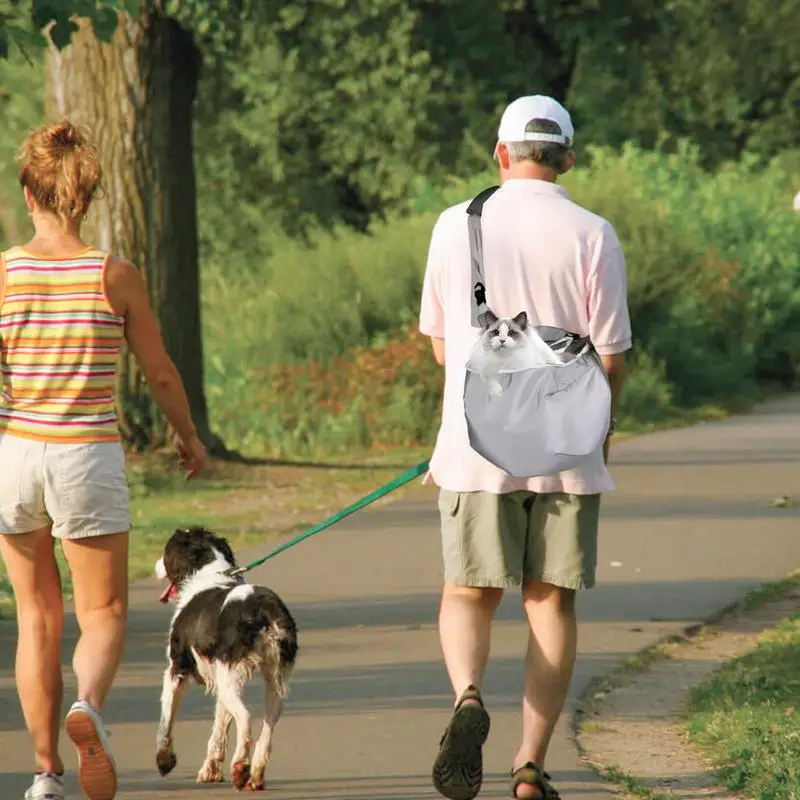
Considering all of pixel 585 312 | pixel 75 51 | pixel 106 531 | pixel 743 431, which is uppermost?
pixel 75 51

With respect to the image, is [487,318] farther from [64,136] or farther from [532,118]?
[64,136]

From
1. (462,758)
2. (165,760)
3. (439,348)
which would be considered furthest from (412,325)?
(462,758)

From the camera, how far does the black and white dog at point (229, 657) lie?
6.03 metres

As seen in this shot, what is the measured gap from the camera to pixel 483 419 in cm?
546

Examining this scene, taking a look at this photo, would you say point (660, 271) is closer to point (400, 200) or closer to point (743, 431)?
point (743, 431)

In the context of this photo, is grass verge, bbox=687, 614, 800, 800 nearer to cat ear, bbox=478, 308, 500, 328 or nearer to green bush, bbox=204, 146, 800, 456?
cat ear, bbox=478, 308, 500, 328

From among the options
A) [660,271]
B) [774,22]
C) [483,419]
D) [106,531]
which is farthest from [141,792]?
[774,22]

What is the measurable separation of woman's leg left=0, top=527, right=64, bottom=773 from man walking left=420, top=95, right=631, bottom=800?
1056 mm

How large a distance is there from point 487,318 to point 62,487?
46.5 inches

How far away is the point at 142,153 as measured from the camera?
613 inches

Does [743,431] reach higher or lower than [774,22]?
lower

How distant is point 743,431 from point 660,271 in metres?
3.88

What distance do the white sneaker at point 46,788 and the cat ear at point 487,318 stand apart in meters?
1.67

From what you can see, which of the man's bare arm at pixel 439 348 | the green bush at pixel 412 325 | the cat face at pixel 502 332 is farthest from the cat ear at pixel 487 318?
the green bush at pixel 412 325
